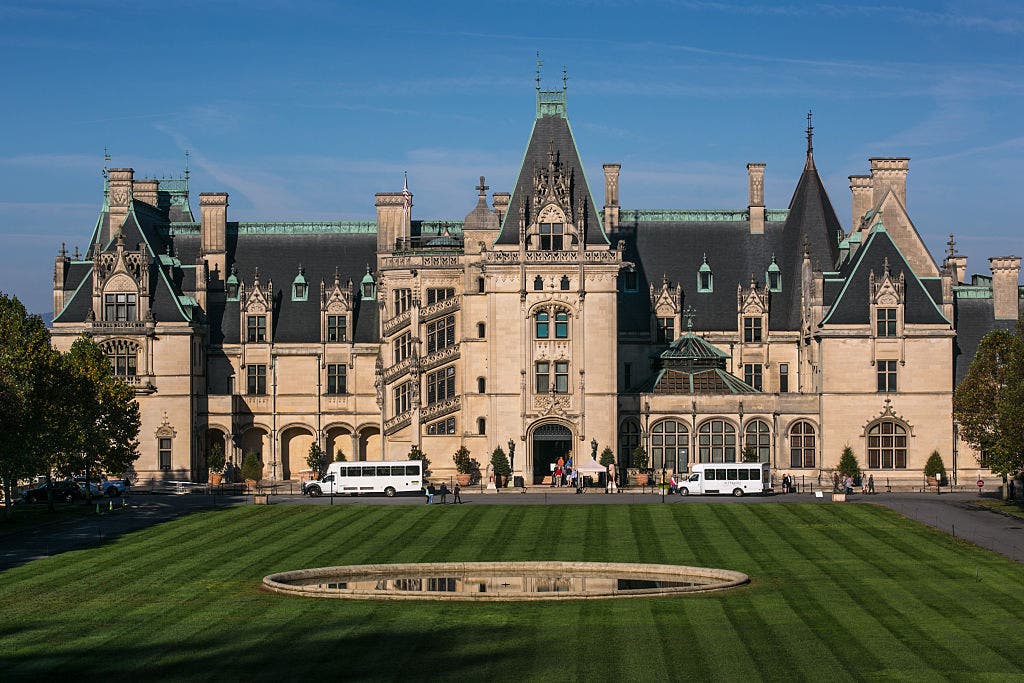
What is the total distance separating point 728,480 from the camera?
92.4 m

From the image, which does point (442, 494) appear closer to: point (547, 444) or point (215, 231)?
point (547, 444)

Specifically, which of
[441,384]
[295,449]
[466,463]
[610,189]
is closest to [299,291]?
[295,449]

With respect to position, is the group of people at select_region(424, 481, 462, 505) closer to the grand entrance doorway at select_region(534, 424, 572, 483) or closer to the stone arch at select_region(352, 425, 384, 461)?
the grand entrance doorway at select_region(534, 424, 572, 483)

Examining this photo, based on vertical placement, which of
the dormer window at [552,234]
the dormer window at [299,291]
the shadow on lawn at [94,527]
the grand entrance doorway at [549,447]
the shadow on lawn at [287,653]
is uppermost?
the dormer window at [552,234]

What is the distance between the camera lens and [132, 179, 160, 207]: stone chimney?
119688 mm

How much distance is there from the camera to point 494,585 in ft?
195

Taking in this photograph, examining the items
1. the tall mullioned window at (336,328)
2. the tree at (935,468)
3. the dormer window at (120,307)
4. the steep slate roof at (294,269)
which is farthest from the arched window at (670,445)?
the dormer window at (120,307)

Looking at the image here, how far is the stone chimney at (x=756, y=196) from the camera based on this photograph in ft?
376

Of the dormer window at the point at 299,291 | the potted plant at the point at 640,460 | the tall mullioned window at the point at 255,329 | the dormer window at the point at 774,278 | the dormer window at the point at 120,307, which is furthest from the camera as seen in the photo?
the dormer window at the point at 299,291

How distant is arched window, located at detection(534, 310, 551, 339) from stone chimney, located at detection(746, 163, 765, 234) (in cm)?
2050

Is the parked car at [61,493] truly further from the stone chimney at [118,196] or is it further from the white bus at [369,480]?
the stone chimney at [118,196]

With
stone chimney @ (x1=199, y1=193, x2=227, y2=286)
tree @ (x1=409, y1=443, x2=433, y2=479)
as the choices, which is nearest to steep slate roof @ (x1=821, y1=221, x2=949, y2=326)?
tree @ (x1=409, y1=443, x2=433, y2=479)

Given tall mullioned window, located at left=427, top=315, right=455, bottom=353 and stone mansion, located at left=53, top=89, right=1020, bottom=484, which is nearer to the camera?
stone mansion, located at left=53, top=89, right=1020, bottom=484

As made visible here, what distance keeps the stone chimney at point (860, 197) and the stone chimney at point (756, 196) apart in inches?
237
